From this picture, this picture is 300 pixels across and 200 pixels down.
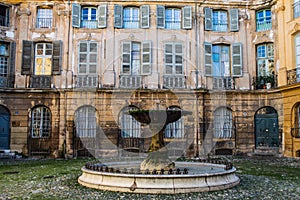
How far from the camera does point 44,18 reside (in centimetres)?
1845

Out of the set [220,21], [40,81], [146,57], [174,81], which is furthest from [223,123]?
[40,81]

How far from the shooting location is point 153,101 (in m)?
17.6

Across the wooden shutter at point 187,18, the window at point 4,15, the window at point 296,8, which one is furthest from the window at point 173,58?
the window at point 4,15

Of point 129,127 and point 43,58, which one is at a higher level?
point 43,58

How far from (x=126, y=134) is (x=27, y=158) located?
5.39 m

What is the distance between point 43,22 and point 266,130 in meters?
14.1

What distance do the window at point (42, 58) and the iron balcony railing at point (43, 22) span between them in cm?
100

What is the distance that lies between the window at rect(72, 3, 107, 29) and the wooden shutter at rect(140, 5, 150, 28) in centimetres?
212

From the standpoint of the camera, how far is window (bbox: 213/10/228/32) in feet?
62.7

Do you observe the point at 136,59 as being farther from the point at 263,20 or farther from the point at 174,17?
the point at 263,20

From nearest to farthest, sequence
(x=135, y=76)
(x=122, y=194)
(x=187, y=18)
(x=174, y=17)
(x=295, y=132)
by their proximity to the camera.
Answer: (x=122, y=194) < (x=295, y=132) < (x=135, y=76) < (x=187, y=18) < (x=174, y=17)

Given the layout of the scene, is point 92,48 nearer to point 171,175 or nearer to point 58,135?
point 58,135

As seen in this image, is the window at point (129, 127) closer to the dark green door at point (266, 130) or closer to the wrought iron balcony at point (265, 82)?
the dark green door at point (266, 130)

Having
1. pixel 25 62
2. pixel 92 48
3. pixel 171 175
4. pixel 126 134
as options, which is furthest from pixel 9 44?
pixel 171 175
